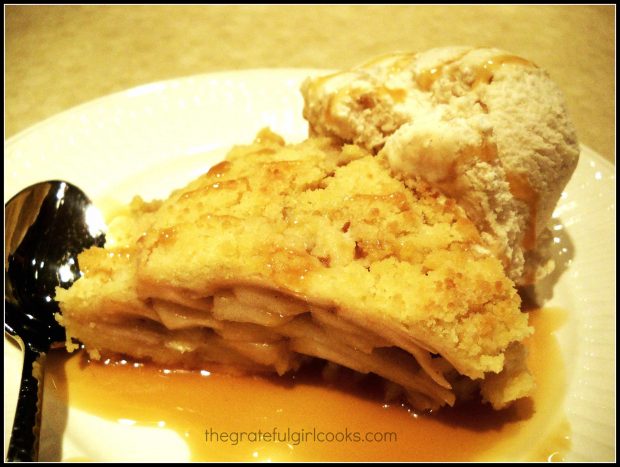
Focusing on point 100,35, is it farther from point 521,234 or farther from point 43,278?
point 521,234

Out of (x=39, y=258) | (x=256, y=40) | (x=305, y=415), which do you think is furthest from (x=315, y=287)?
(x=256, y=40)

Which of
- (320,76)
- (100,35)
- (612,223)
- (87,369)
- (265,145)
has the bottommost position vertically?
(87,369)

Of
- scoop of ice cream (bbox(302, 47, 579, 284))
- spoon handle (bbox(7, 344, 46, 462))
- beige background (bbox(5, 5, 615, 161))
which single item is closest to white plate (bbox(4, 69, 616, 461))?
spoon handle (bbox(7, 344, 46, 462))

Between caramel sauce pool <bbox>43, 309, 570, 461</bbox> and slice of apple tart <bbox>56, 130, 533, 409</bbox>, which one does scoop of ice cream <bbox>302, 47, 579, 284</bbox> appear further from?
caramel sauce pool <bbox>43, 309, 570, 461</bbox>

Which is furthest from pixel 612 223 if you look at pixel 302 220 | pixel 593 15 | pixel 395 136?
pixel 593 15

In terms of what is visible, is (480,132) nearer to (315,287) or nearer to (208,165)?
(315,287)

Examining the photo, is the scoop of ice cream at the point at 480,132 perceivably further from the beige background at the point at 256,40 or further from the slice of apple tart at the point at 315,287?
the beige background at the point at 256,40
